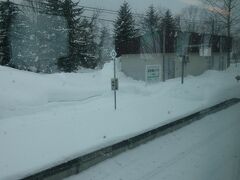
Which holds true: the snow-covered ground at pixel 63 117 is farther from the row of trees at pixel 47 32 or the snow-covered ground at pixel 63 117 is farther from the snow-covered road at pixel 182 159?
the row of trees at pixel 47 32

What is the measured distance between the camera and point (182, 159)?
7.45 metres

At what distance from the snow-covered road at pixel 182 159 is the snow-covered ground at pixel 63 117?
71 cm

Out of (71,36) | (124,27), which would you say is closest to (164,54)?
(124,27)

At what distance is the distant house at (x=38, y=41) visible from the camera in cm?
3534

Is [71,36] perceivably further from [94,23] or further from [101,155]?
[101,155]

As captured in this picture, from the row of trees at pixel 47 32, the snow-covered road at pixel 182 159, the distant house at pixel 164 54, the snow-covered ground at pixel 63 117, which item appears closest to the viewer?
the snow-covered road at pixel 182 159

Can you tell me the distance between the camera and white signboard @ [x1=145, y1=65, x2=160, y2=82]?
22.8m

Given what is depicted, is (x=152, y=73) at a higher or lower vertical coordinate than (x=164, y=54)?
lower

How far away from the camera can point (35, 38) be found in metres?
37.0

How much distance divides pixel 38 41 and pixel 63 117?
27.6 m

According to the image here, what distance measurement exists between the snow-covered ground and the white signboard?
9.50 feet

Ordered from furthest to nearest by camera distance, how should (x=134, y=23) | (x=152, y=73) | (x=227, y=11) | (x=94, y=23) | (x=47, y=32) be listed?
(x=94, y=23) → (x=134, y=23) → (x=47, y=32) → (x=227, y=11) → (x=152, y=73)

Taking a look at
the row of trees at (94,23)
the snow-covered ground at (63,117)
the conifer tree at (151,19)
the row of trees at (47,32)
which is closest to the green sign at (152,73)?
the snow-covered ground at (63,117)

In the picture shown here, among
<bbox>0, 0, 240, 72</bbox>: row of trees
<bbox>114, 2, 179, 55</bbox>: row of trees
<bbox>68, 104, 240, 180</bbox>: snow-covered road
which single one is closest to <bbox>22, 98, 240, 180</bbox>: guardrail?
<bbox>68, 104, 240, 180</bbox>: snow-covered road
